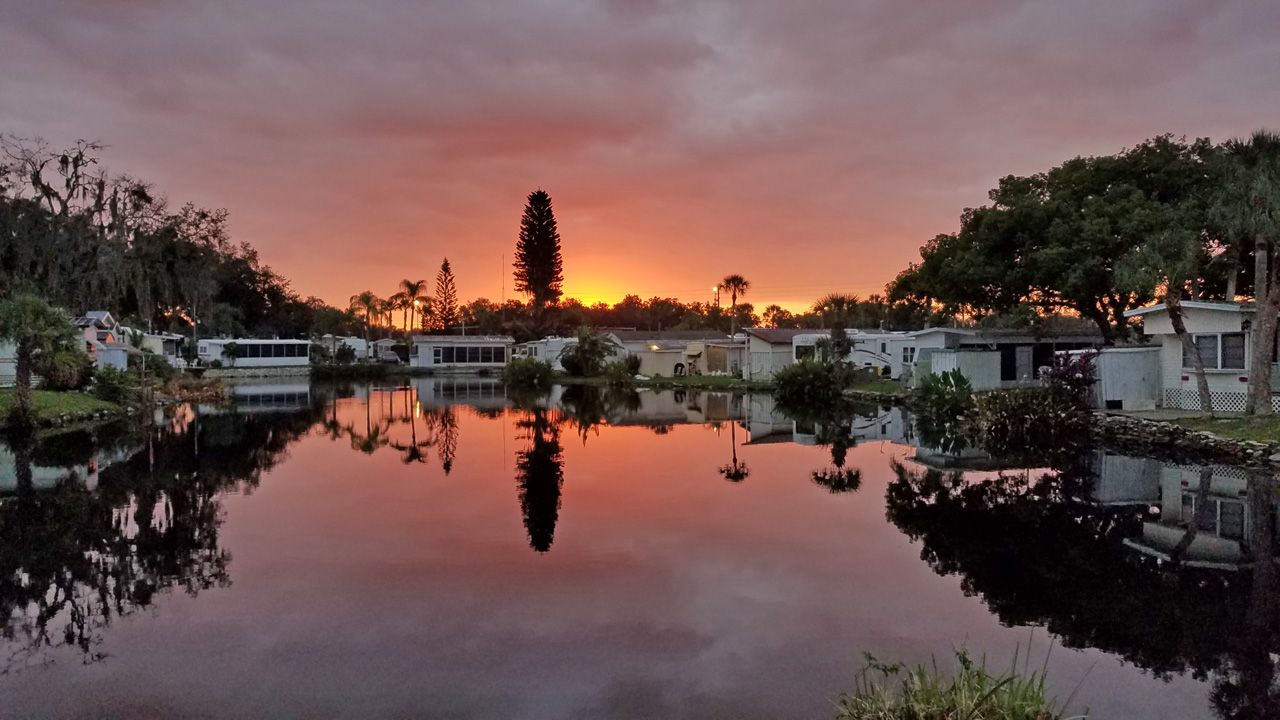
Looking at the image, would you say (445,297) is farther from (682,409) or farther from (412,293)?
(682,409)

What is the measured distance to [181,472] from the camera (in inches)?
574

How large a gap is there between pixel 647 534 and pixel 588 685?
4.41 meters

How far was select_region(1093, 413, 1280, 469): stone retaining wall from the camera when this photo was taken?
1413cm

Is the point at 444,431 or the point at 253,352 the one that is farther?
the point at 253,352

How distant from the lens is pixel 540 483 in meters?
13.4

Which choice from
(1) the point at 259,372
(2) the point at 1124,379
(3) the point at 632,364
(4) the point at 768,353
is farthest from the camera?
(1) the point at 259,372

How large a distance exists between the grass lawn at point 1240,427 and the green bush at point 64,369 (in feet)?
95.3

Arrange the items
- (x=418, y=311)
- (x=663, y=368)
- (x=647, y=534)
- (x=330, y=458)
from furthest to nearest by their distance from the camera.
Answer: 1. (x=418, y=311)
2. (x=663, y=368)
3. (x=330, y=458)
4. (x=647, y=534)

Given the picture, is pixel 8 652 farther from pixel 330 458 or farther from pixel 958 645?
pixel 330 458

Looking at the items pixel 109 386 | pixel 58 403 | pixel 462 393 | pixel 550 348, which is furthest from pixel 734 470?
pixel 550 348

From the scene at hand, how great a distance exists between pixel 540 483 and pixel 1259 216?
15.7 meters

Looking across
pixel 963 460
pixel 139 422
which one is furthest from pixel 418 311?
pixel 963 460

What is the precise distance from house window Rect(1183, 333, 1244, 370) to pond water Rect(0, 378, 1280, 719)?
20.0 ft

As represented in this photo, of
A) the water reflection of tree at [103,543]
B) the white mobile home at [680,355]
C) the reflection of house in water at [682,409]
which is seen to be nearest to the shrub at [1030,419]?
the reflection of house in water at [682,409]
